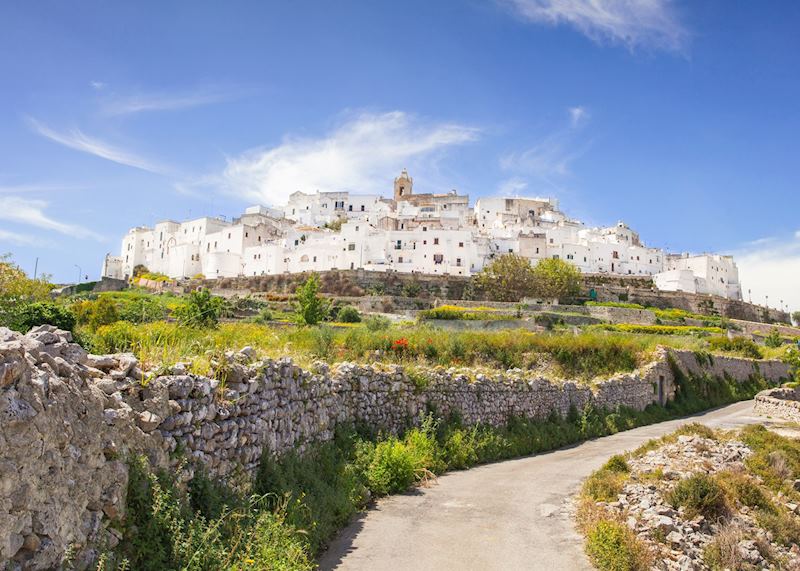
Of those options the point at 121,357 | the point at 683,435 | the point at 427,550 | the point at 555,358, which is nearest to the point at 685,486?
the point at 427,550

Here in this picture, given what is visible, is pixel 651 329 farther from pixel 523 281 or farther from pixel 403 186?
pixel 403 186

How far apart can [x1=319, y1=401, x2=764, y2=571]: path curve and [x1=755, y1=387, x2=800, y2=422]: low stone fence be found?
13265 mm

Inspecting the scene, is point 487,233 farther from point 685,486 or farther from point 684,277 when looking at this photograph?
point 685,486

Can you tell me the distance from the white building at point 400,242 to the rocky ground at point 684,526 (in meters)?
62.0

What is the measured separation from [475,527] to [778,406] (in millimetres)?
19459

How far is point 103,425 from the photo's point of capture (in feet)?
16.5

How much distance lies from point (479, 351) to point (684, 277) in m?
69.1

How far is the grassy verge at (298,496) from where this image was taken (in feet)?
17.7

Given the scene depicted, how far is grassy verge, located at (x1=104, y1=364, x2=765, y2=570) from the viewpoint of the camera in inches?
212

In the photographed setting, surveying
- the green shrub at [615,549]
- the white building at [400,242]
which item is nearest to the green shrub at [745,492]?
the green shrub at [615,549]

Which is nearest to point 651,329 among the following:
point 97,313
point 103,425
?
point 97,313

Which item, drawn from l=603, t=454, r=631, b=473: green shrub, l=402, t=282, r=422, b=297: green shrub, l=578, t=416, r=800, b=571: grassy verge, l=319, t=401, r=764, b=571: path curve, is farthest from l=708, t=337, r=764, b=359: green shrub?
l=402, t=282, r=422, b=297: green shrub

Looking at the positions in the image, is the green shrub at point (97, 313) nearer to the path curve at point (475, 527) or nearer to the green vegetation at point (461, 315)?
the path curve at point (475, 527)

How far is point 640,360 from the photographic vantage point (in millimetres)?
25094
